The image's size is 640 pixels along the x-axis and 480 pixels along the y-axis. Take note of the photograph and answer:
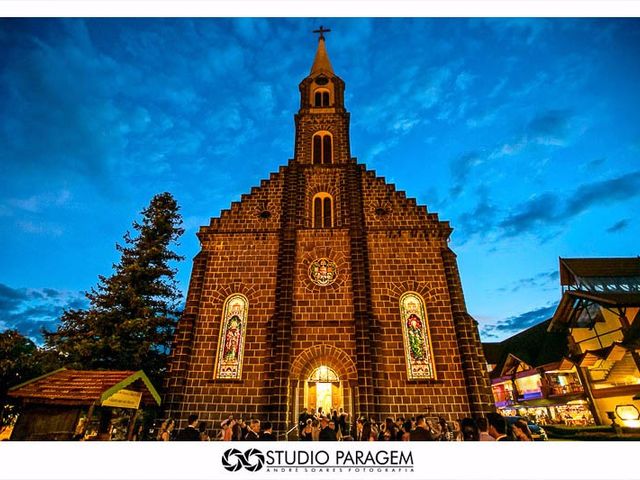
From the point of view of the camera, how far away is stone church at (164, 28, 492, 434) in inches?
495

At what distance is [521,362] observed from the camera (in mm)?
31125

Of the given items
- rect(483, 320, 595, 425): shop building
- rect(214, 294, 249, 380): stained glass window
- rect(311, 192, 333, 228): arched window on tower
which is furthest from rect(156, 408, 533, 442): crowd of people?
rect(483, 320, 595, 425): shop building

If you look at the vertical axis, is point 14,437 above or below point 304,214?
below

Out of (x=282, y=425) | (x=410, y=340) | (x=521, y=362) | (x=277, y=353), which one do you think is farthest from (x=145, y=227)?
(x=521, y=362)

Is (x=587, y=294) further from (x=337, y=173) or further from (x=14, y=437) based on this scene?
(x=14, y=437)

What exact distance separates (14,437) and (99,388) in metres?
2.10

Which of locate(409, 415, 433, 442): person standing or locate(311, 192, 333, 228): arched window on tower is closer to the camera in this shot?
locate(409, 415, 433, 442): person standing

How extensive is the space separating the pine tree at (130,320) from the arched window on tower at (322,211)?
8.07 metres

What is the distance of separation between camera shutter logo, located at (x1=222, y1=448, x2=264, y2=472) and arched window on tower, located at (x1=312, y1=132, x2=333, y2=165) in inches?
597

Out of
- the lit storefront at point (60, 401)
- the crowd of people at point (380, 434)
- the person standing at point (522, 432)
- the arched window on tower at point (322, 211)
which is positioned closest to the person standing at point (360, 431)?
the crowd of people at point (380, 434)

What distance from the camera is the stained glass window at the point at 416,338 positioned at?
13062mm

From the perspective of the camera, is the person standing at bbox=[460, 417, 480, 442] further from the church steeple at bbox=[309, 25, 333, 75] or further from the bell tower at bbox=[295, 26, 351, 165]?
the church steeple at bbox=[309, 25, 333, 75]

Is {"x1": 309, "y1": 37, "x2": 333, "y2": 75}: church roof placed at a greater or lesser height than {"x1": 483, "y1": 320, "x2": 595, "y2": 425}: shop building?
greater

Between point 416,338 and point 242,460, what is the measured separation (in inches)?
358
